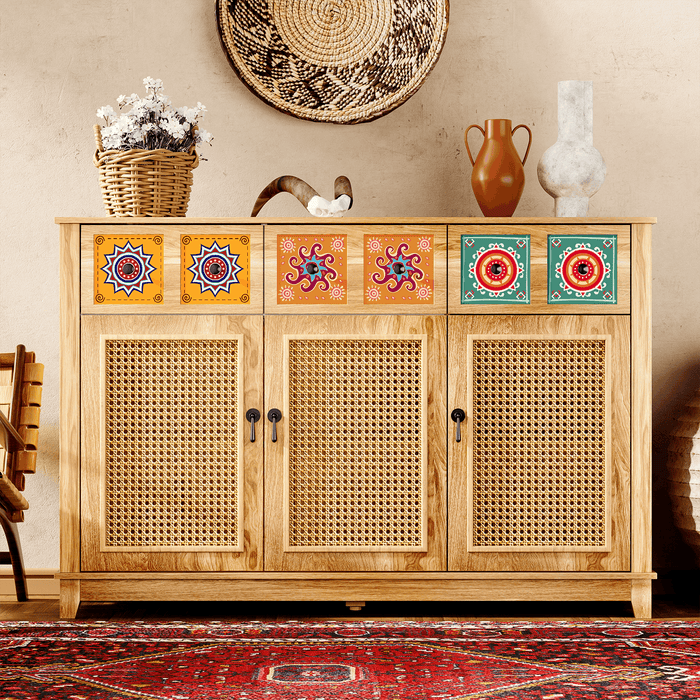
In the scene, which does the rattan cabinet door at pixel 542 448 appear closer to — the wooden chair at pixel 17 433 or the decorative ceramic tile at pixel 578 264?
the decorative ceramic tile at pixel 578 264

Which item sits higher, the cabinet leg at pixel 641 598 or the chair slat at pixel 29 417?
the chair slat at pixel 29 417

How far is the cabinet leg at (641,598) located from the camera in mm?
2094

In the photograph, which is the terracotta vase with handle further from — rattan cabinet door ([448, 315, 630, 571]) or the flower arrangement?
the flower arrangement

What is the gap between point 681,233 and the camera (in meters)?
2.61

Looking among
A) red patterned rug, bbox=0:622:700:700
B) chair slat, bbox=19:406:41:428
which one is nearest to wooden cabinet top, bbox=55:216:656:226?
chair slat, bbox=19:406:41:428

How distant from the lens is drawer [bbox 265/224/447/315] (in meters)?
2.08

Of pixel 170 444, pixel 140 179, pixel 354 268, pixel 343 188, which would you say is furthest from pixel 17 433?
pixel 343 188

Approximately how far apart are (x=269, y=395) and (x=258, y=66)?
48.8 inches

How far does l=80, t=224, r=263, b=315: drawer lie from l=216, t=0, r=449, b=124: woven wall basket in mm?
744

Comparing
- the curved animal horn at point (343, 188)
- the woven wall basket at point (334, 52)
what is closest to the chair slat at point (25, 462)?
the curved animal horn at point (343, 188)

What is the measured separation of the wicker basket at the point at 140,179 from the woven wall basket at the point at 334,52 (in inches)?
23.5

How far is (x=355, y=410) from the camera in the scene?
2098 millimetres

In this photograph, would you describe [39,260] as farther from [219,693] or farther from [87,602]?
[219,693]

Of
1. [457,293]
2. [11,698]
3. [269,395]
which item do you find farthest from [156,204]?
[11,698]
